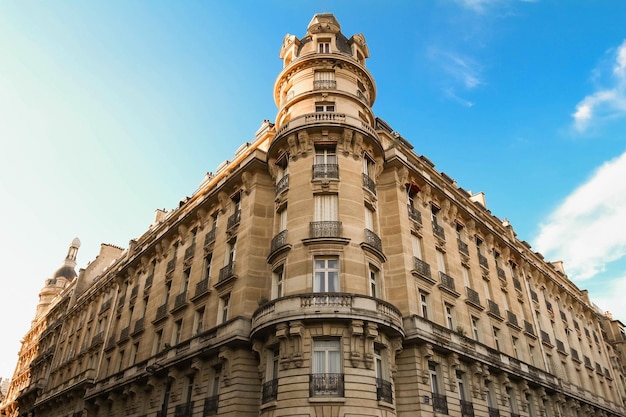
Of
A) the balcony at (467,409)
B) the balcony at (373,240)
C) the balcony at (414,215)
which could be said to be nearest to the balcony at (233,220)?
the balcony at (373,240)

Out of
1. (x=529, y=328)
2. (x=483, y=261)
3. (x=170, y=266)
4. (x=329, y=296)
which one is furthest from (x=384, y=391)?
(x=170, y=266)

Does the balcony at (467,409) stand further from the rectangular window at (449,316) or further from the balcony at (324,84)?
the balcony at (324,84)

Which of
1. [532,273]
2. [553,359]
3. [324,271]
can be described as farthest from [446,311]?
[532,273]

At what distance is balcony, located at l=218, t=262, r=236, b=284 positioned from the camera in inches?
894

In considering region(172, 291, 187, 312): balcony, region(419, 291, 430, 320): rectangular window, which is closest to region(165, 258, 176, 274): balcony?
region(172, 291, 187, 312): balcony

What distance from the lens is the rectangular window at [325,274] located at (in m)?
19.0

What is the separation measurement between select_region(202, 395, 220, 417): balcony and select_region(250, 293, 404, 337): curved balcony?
3.93 meters

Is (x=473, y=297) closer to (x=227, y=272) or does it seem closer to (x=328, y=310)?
(x=328, y=310)

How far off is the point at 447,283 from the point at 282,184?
35.2ft

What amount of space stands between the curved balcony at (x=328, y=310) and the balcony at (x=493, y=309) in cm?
1094

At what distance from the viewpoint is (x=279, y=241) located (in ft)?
68.7

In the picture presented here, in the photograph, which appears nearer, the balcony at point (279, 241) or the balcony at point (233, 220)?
the balcony at point (279, 241)

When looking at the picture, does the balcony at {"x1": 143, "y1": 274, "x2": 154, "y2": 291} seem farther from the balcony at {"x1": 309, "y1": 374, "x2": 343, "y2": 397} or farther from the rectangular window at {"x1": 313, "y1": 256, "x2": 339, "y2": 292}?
the balcony at {"x1": 309, "y1": 374, "x2": 343, "y2": 397}

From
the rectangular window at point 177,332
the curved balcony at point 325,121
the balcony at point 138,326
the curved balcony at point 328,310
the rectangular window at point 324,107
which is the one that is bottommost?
the curved balcony at point 328,310
